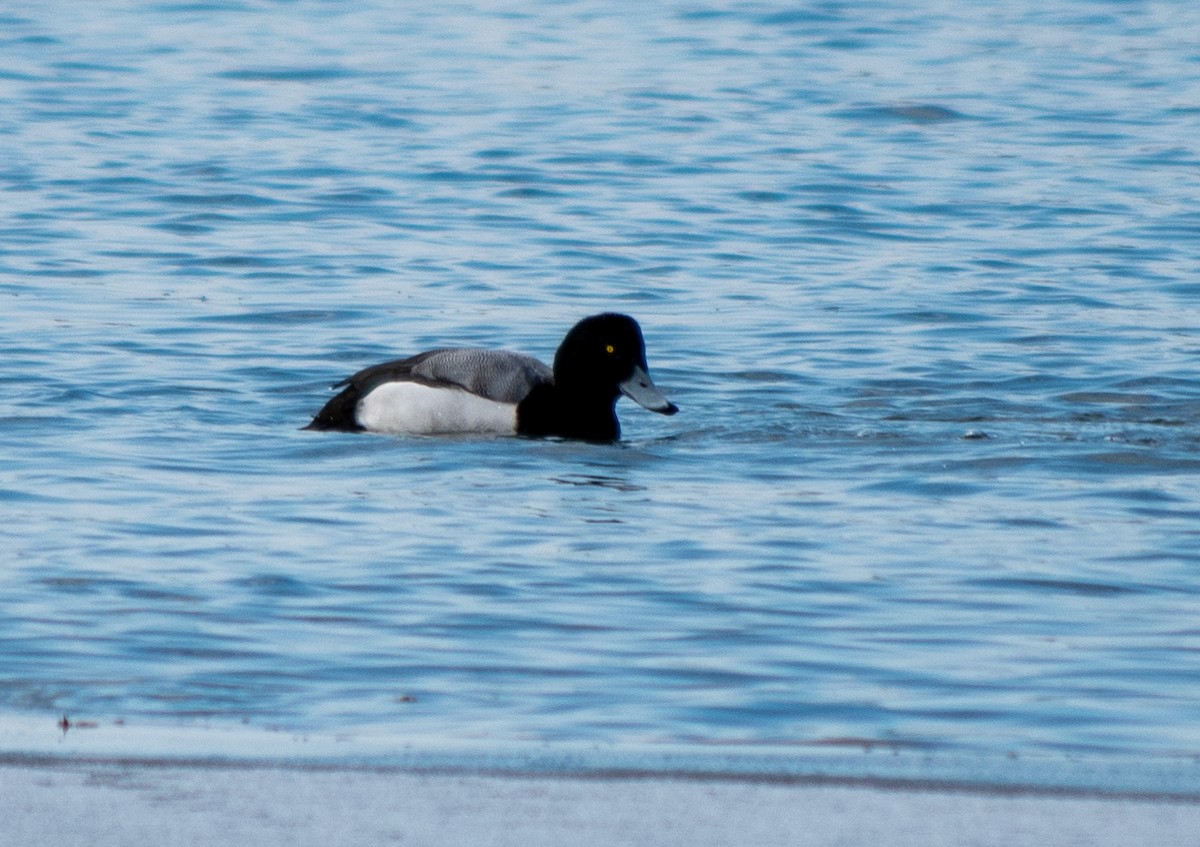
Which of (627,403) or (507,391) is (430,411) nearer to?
(507,391)

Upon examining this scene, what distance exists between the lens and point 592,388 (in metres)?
10.7

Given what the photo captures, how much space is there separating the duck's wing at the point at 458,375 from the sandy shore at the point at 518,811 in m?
5.27

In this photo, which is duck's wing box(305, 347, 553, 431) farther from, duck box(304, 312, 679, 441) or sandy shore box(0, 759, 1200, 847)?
sandy shore box(0, 759, 1200, 847)

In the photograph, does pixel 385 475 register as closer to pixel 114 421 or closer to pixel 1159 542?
pixel 114 421

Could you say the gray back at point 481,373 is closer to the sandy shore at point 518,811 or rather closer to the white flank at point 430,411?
the white flank at point 430,411

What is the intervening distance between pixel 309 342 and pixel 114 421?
94.8 inches

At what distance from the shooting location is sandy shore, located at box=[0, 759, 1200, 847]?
4.74m

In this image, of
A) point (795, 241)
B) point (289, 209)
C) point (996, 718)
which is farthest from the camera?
point (289, 209)

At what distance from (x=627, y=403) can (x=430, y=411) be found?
2.07 meters

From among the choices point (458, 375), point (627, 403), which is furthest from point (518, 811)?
point (627, 403)

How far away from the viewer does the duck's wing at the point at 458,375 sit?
10.4 m

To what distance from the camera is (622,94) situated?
23203 millimetres

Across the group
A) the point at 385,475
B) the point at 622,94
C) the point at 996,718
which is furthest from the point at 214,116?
the point at 996,718

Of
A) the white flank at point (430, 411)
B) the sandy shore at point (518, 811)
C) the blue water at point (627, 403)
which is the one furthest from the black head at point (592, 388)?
the sandy shore at point (518, 811)
